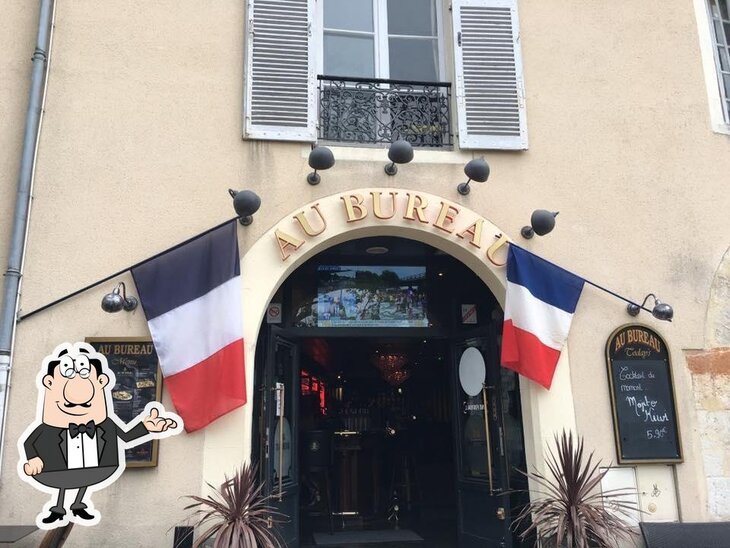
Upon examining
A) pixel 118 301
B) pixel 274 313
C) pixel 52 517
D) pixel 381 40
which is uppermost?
pixel 381 40

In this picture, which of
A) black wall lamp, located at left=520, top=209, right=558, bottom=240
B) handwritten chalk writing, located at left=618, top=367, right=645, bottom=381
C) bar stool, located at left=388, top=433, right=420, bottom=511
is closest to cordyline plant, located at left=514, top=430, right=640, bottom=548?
handwritten chalk writing, located at left=618, top=367, right=645, bottom=381

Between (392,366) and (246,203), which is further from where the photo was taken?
(392,366)

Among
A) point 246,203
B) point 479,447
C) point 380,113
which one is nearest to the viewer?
point 246,203

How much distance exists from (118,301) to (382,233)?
7.88ft

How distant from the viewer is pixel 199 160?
5570 millimetres

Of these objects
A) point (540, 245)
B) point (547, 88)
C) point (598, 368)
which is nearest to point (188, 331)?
point (540, 245)

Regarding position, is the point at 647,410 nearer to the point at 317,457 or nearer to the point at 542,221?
the point at 542,221

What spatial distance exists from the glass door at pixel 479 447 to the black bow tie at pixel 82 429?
147 inches

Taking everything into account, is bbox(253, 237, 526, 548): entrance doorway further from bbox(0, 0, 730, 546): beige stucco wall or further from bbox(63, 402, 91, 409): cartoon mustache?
bbox(63, 402, 91, 409): cartoon mustache

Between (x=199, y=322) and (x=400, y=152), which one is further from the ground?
(x=400, y=152)

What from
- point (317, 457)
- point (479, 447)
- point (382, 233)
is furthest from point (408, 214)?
point (317, 457)

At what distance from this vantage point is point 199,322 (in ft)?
16.8

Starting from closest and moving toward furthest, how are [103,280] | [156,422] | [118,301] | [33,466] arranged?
1. [33,466]
2. [156,422]
3. [118,301]
4. [103,280]

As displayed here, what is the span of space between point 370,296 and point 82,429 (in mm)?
3514
